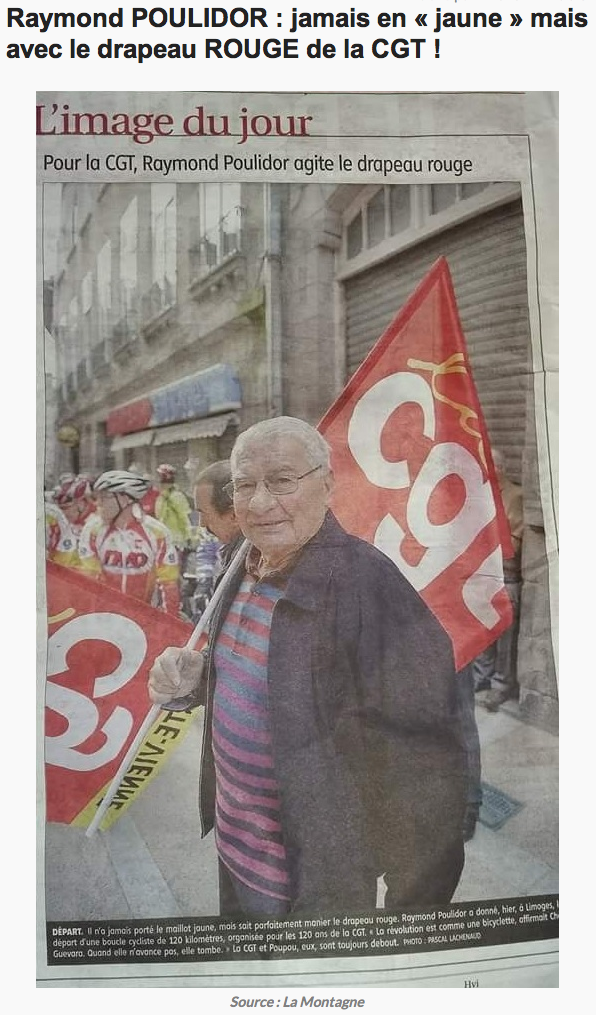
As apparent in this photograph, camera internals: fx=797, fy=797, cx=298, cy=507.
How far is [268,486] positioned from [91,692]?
0.67 metres

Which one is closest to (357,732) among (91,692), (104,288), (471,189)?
(91,692)

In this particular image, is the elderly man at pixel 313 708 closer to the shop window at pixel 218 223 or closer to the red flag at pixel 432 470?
the red flag at pixel 432 470

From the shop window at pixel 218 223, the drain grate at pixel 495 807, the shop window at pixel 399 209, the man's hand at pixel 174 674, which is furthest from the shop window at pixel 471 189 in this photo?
the drain grate at pixel 495 807

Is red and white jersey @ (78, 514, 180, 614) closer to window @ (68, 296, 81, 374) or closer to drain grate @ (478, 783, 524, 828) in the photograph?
window @ (68, 296, 81, 374)

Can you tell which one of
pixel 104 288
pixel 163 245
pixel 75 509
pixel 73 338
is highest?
pixel 163 245

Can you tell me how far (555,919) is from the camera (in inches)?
79.7

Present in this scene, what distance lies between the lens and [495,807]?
200 centimetres

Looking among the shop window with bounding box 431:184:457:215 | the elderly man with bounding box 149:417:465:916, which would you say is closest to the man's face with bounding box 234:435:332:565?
→ the elderly man with bounding box 149:417:465:916

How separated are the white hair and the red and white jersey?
10.3 inches

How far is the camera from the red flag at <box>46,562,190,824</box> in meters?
1.97

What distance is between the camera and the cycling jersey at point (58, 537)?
1959 millimetres

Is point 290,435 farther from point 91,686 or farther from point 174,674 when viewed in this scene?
point 91,686

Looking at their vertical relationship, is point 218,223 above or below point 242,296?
above
